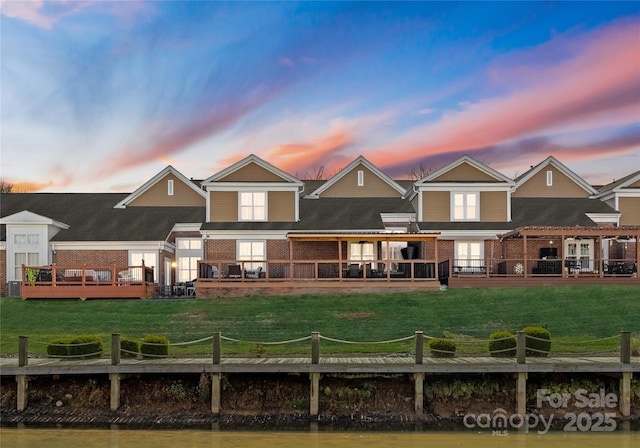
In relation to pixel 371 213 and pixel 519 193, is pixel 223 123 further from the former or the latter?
pixel 519 193

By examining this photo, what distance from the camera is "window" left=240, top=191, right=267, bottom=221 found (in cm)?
3788

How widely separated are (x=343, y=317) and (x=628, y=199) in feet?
79.3

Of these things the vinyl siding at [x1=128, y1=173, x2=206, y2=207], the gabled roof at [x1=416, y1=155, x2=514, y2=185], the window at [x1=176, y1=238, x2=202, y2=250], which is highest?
the gabled roof at [x1=416, y1=155, x2=514, y2=185]

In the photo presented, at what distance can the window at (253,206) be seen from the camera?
37.9 m

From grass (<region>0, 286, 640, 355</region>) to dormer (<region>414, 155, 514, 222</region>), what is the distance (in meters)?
8.39

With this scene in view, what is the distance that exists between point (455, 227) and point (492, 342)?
19.1 m

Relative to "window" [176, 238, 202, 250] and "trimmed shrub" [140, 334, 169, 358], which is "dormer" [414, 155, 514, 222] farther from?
"trimmed shrub" [140, 334, 169, 358]

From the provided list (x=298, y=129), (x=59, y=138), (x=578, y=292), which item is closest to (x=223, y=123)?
(x=298, y=129)

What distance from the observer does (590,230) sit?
3294 centimetres

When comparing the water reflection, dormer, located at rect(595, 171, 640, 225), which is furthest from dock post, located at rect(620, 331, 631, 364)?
dormer, located at rect(595, 171, 640, 225)

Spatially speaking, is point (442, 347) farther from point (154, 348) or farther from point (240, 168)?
point (240, 168)

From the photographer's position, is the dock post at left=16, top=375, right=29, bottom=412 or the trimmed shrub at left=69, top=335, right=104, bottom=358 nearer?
the dock post at left=16, top=375, right=29, bottom=412

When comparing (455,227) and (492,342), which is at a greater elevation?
(455,227)

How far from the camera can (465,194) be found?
39375 mm
